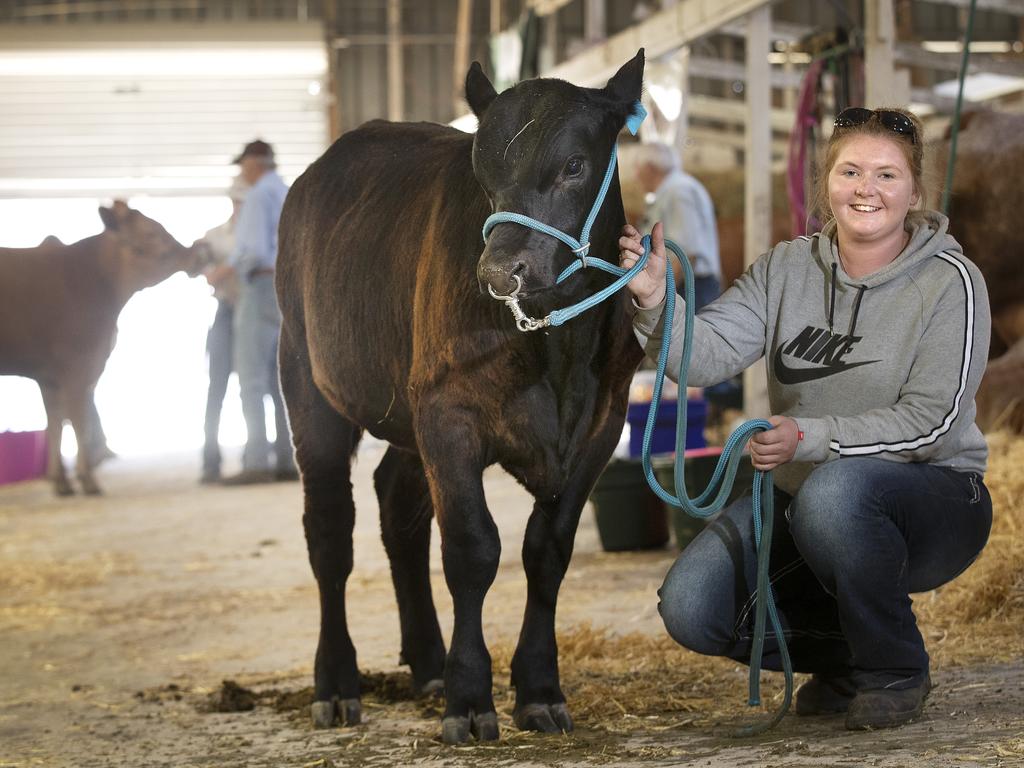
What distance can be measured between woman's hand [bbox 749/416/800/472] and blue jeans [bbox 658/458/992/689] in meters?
0.10

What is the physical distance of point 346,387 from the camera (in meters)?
4.09

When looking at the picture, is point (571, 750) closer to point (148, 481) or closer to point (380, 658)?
point (380, 658)

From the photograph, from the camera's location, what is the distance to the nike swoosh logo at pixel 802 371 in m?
3.16

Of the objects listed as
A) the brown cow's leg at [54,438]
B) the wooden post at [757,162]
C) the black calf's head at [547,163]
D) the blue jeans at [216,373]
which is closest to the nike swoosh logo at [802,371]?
the black calf's head at [547,163]

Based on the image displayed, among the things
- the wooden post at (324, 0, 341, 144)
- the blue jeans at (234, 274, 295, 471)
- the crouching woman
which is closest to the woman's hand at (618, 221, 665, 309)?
the crouching woman

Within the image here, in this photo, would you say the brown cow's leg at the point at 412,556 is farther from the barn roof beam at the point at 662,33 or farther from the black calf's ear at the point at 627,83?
the barn roof beam at the point at 662,33

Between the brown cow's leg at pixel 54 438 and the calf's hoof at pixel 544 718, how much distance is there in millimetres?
8107

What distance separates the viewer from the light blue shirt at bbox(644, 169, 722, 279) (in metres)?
8.17

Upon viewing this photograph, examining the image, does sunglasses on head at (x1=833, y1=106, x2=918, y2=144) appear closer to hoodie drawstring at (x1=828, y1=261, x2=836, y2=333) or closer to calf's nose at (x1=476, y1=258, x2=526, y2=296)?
hoodie drawstring at (x1=828, y1=261, x2=836, y2=333)

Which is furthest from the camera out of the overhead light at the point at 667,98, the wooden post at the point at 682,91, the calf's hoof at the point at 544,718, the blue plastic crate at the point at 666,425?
the overhead light at the point at 667,98

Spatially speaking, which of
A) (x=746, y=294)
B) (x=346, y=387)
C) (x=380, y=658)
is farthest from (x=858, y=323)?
(x=380, y=658)

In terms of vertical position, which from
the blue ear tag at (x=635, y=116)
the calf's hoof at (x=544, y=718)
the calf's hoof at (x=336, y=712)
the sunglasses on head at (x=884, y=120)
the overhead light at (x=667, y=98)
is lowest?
the calf's hoof at (x=336, y=712)

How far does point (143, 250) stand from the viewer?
11.7 meters

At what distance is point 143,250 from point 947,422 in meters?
9.50
